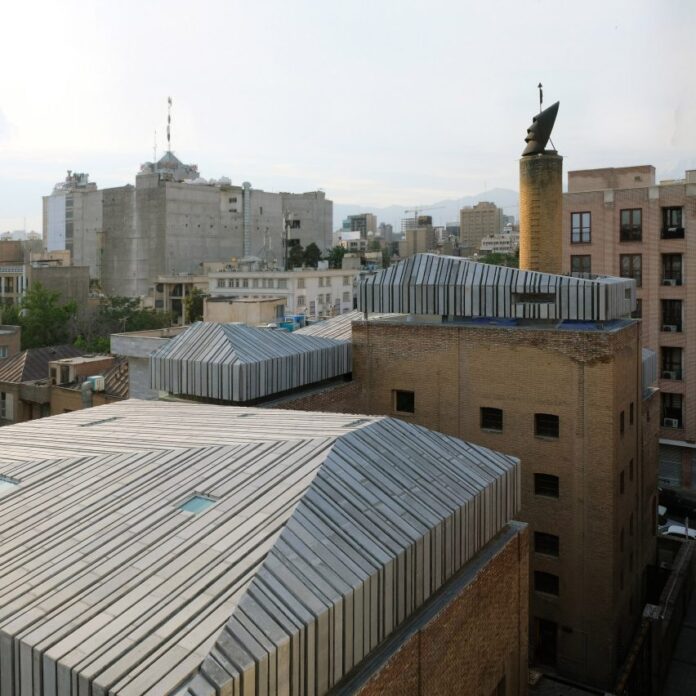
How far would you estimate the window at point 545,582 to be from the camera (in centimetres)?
2955

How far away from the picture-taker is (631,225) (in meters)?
50.0

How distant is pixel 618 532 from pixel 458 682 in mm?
15896

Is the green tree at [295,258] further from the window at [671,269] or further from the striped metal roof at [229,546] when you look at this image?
the striped metal roof at [229,546]

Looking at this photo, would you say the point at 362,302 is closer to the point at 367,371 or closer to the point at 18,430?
the point at 367,371

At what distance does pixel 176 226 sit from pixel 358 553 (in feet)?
364

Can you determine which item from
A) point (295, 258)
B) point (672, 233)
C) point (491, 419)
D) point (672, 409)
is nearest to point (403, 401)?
point (491, 419)

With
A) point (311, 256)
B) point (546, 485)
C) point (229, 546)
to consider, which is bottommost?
point (546, 485)

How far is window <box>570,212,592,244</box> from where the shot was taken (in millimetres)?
51656

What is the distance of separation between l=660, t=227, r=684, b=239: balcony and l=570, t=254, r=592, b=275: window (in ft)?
16.0

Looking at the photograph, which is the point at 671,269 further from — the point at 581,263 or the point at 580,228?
the point at 580,228

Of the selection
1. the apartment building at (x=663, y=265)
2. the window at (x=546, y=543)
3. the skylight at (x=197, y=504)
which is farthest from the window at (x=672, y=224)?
the skylight at (x=197, y=504)

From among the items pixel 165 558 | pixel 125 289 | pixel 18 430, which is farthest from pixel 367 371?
pixel 125 289

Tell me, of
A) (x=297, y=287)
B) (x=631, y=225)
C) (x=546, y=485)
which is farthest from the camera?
(x=297, y=287)

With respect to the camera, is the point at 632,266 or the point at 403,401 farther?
the point at 632,266
